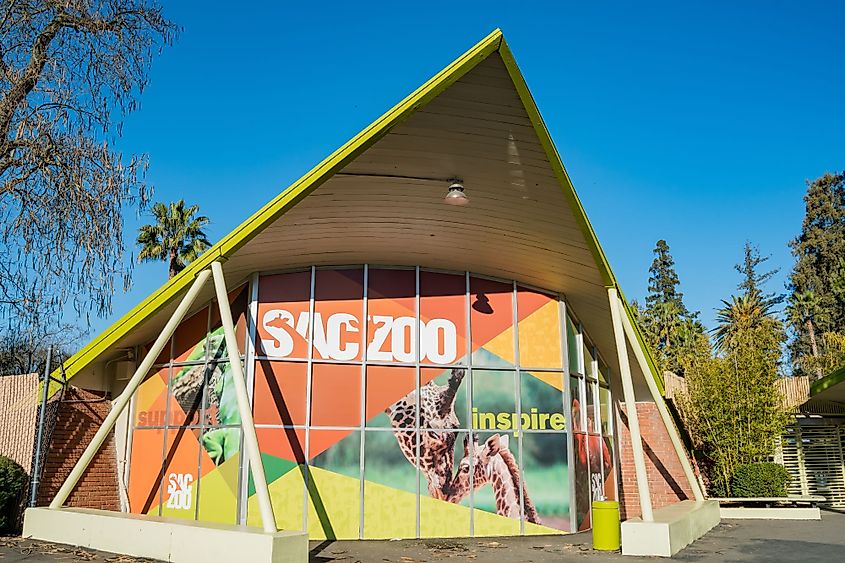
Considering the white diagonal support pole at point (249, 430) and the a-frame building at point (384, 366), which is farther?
the a-frame building at point (384, 366)

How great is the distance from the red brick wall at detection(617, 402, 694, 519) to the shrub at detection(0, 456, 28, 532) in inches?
509

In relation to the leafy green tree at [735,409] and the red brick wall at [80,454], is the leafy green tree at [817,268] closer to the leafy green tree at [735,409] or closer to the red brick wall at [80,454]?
the leafy green tree at [735,409]

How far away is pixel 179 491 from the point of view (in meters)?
12.9

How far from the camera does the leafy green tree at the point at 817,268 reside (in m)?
41.9

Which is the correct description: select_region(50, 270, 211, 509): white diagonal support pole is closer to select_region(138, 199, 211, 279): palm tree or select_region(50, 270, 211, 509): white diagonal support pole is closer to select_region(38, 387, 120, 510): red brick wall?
select_region(38, 387, 120, 510): red brick wall

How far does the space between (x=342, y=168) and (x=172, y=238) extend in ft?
74.8

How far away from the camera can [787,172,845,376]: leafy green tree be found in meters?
41.9

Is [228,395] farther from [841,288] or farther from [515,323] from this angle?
[841,288]

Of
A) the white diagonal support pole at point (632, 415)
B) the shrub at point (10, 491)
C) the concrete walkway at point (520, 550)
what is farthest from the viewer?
the shrub at point (10, 491)

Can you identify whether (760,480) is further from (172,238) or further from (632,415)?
(172,238)

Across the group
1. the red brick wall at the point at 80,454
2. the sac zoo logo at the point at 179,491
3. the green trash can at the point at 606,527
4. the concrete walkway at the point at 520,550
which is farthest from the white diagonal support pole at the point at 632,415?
the red brick wall at the point at 80,454

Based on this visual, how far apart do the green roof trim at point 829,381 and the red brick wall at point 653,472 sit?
3.96 m

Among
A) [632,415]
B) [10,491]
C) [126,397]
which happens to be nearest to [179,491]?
[10,491]

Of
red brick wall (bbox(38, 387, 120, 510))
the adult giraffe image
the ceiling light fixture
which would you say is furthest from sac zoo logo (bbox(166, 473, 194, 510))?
the ceiling light fixture
